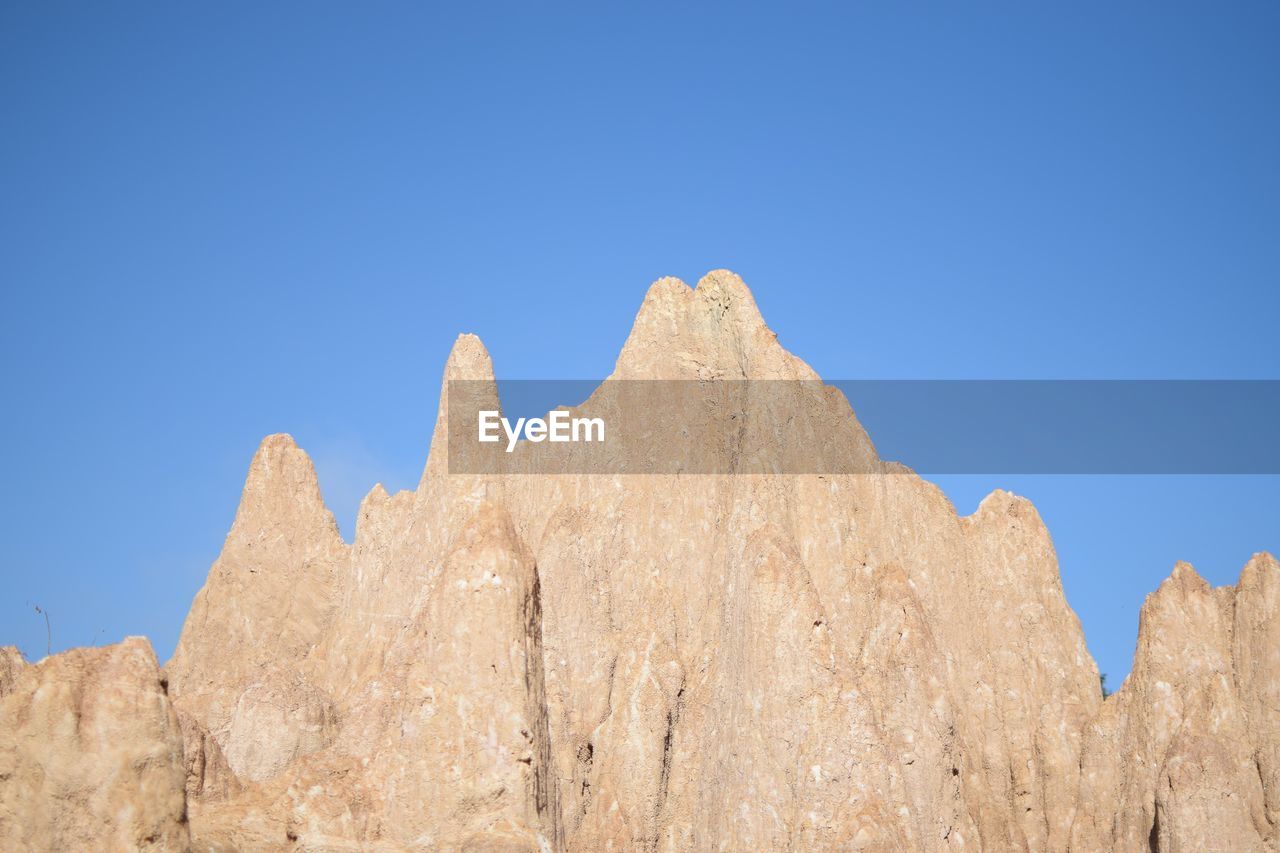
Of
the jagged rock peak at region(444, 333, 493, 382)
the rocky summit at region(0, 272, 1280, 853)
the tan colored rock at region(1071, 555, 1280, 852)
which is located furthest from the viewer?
the jagged rock peak at region(444, 333, 493, 382)

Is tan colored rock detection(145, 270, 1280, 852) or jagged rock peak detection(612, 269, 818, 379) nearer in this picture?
tan colored rock detection(145, 270, 1280, 852)

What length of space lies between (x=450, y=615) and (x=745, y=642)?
487 inches

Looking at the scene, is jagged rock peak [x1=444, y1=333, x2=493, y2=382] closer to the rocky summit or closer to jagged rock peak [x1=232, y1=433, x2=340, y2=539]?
the rocky summit

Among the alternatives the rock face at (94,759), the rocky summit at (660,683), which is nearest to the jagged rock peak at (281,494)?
the rocky summit at (660,683)

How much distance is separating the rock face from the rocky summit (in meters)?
0.04

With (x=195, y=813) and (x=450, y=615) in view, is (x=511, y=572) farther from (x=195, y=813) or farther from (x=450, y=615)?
(x=195, y=813)

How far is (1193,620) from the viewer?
147 ft

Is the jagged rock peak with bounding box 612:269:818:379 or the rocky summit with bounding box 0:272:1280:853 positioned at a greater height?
the jagged rock peak with bounding box 612:269:818:379

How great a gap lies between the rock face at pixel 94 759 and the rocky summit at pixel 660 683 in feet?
0.12

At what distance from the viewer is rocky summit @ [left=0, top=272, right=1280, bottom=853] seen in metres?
23.3

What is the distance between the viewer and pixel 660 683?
39500 millimetres

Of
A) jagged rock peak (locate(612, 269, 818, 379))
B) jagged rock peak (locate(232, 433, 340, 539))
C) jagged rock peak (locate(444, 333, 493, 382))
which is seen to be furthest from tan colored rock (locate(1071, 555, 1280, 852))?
jagged rock peak (locate(232, 433, 340, 539))

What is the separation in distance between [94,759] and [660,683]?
20.7m

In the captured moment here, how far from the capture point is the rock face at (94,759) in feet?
66.3
